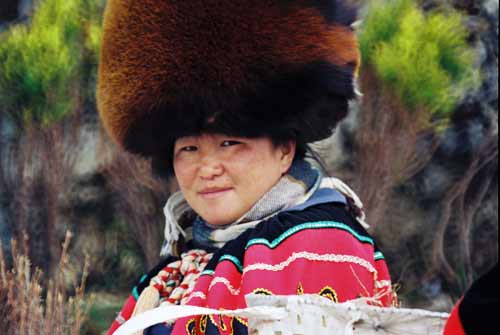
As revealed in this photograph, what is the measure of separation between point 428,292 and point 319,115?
313 centimetres

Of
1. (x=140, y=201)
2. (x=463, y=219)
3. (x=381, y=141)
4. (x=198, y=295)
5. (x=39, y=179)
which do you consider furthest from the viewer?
(x=463, y=219)

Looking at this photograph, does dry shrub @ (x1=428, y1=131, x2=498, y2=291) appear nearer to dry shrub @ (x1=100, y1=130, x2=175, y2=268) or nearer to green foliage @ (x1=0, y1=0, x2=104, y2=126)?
dry shrub @ (x1=100, y1=130, x2=175, y2=268)

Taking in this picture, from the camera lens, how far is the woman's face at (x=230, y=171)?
76.7 inches

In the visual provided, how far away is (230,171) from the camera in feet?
6.41

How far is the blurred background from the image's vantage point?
3.96 metres

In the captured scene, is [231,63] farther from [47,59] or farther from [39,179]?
[39,179]

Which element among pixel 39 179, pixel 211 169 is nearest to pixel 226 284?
pixel 211 169

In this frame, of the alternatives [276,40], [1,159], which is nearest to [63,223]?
[1,159]

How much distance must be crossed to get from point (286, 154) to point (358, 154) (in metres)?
2.55

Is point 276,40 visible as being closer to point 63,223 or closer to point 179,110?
point 179,110

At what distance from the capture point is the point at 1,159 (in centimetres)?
414

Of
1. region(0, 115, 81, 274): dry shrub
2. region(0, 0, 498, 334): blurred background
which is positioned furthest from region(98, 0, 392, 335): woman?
region(0, 115, 81, 274): dry shrub

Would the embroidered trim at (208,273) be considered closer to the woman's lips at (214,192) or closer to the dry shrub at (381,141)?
the woman's lips at (214,192)

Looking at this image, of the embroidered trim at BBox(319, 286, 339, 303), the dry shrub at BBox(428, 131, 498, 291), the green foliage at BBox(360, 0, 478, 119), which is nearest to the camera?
the embroidered trim at BBox(319, 286, 339, 303)
